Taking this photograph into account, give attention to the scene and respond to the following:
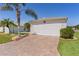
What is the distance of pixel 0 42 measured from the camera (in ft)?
22.7

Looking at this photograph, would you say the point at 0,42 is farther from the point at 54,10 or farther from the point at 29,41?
the point at 54,10

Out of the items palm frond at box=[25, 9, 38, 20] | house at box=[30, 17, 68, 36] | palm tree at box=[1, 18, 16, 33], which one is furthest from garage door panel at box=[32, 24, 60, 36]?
palm tree at box=[1, 18, 16, 33]

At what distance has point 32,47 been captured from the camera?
688cm

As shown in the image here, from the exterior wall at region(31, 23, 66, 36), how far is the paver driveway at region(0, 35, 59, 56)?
0.30 feet

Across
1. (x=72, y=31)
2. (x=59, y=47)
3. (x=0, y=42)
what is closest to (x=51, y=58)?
(x=59, y=47)

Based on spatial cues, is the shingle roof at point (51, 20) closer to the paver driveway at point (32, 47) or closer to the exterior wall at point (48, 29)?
the exterior wall at point (48, 29)

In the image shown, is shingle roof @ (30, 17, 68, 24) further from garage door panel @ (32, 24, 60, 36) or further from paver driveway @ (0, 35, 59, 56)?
paver driveway @ (0, 35, 59, 56)

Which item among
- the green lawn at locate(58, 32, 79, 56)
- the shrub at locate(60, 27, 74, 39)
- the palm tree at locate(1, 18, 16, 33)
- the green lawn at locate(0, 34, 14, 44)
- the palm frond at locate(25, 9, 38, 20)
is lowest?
the green lawn at locate(58, 32, 79, 56)

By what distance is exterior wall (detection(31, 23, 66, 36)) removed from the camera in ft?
22.6

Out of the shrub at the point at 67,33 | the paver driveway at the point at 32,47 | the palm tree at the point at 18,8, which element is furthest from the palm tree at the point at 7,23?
the shrub at the point at 67,33

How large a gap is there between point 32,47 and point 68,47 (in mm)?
784

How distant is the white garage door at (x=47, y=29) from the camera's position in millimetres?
6883

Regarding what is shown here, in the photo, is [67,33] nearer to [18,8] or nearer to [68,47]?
[68,47]

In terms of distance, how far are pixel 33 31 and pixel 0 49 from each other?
819 millimetres
